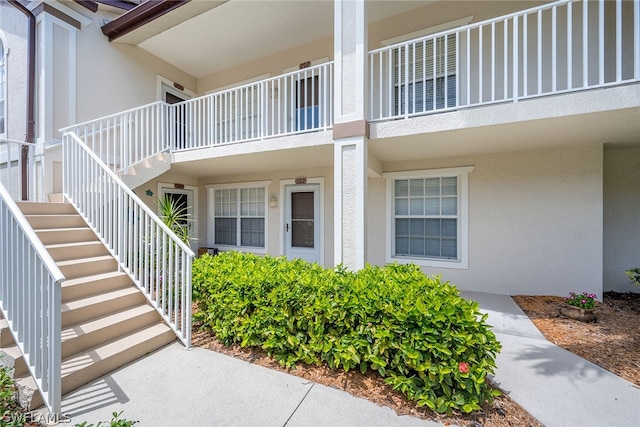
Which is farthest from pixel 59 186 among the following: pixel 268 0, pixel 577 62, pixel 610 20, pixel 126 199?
pixel 610 20

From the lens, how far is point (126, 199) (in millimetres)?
4031

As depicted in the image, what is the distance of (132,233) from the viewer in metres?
4.32

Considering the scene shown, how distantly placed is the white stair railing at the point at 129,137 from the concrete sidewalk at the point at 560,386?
286 inches

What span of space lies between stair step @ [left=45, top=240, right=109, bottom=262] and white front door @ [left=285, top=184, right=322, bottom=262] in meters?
4.20

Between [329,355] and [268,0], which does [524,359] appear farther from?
[268,0]

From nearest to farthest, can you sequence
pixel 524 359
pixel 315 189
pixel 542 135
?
pixel 524 359, pixel 542 135, pixel 315 189

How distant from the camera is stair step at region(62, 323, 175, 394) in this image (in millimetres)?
2660

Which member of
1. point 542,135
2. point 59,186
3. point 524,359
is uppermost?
point 542,135

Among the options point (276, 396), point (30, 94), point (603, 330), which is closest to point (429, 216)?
point (603, 330)

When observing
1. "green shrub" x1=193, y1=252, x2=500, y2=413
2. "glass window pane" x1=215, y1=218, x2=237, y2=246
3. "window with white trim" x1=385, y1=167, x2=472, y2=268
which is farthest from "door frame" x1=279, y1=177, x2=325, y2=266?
"green shrub" x1=193, y1=252, x2=500, y2=413

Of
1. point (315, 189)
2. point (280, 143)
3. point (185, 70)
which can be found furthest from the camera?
point (185, 70)

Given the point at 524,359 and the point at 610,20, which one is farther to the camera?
the point at 610,20

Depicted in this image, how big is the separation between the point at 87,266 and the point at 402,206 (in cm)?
571

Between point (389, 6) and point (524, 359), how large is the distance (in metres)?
6.57
